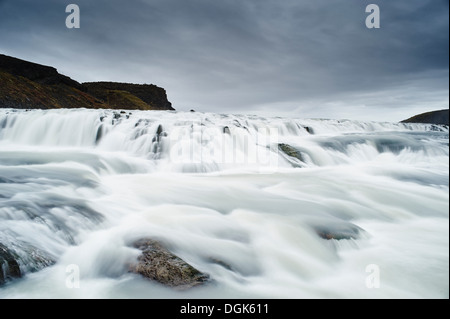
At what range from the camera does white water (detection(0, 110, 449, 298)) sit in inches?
117

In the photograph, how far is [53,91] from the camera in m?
38.8

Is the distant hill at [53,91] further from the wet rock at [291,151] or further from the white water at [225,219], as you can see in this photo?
the wet rock at [291,151]

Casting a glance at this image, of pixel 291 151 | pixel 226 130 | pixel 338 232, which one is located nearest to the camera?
pixel 338 232

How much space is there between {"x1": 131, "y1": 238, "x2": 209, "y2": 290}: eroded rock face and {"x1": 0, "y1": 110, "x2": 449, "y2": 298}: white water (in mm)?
93

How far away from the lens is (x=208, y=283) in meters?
2.76

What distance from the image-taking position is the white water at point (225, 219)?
117 inches

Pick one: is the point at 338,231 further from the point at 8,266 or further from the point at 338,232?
the point at 8,266

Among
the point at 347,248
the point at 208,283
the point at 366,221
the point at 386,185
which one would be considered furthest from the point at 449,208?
the point at 208,283

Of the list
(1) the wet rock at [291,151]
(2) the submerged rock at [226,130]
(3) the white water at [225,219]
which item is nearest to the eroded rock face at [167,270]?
(3) the white water at [225,219]

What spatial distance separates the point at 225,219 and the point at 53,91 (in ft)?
140

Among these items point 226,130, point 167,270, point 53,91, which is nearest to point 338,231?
point 167,270

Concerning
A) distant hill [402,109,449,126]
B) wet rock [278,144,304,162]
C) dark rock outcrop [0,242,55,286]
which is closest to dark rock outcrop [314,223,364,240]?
dark rock outcrop [0,242,55,286]

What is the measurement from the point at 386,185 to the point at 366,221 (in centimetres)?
277
